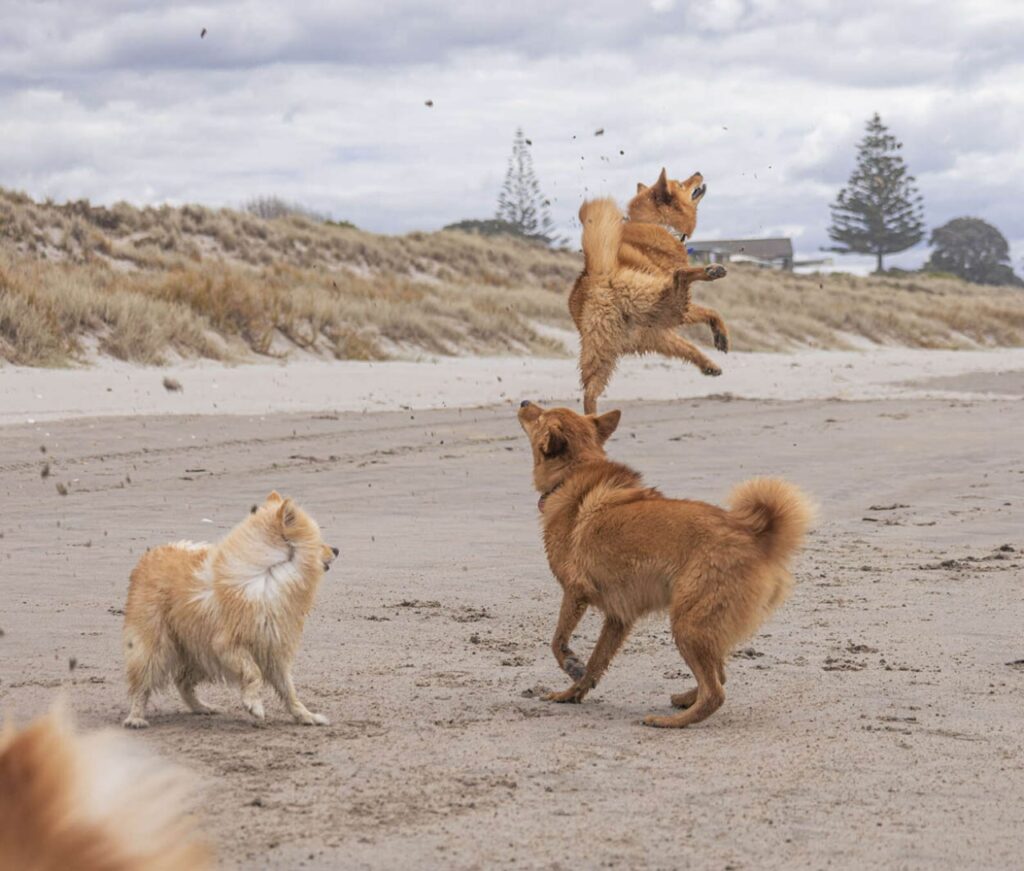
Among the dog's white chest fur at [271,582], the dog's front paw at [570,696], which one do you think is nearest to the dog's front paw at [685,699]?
the dog's front paw at [570,696]

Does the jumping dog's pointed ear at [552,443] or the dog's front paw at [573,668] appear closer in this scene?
the dog's front paw at [573,668]

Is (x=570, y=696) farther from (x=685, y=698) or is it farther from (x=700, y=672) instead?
(x=700, y=672)

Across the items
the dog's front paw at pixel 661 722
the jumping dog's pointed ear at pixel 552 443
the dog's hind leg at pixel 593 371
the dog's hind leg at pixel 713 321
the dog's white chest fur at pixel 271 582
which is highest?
the dog's hind leg at pixel 713 321

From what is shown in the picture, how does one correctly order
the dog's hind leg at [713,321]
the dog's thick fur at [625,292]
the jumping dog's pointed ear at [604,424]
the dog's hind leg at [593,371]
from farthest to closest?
the dog's hind leg at [713,321] < the jumping dog's pointed ear at [604,424] < the dog's hind leg at [593,371] < the dog's thick fur at [625,292]

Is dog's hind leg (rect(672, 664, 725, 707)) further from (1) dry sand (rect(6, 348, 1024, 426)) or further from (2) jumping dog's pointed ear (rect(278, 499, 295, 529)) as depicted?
(1) dry sand (rect(6, 348, 1024, 426))

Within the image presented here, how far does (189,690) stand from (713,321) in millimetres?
2928

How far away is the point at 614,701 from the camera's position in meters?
6.30

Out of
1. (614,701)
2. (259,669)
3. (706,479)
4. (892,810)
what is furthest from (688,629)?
(706,479)

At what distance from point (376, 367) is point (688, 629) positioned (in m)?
15.7

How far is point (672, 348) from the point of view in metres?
7.18

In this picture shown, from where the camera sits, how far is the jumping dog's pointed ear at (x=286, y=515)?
18.3 ft

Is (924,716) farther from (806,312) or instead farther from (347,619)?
(806,312)

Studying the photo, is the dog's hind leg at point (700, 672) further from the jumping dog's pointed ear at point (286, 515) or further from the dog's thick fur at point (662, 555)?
the jumping dog's pointed ear at point (286, 515)

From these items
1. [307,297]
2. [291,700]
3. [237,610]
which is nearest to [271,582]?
[237,610]
